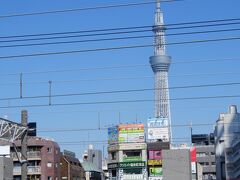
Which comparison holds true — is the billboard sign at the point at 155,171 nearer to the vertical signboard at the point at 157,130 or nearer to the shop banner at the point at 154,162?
the shop banner at the point at 154,162

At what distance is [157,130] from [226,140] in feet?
38.7

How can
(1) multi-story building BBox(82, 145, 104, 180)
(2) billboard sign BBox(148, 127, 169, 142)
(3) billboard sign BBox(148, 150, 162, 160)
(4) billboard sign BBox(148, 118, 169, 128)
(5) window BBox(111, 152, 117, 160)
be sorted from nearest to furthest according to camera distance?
(3) billboard sign BBox(148, 150, 162, 160)
(5) window BBox(111, 152, 117, 160)
(2) billboard sign BBox(148, 127, 169, 142)
(4) billboard sign BBox(148, 118, 169, 128)
(1) multi-story building BBox(82, 145, 104, 180)

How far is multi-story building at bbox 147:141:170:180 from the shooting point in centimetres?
8762

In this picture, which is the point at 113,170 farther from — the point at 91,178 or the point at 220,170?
the point at 91,178

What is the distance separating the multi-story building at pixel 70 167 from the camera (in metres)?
87.7

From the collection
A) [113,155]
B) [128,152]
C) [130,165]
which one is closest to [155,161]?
[130,165]

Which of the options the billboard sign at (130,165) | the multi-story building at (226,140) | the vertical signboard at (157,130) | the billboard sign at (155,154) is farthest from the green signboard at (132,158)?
the multi-story building at (226,140)

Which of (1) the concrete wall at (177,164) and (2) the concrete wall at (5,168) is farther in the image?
(1) the concrete wall at (177,164)

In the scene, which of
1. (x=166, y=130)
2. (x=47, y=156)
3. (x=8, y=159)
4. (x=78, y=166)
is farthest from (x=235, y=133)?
(x=8, y=159)

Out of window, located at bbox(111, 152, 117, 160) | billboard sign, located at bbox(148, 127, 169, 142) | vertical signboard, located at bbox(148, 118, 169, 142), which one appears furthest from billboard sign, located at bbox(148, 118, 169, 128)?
window, located at bbox(111, 152, 117, 160)

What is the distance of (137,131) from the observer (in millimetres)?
88438

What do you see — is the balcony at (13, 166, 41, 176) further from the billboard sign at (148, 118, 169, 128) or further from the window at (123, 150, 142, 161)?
the billboard sign at (148, 118, 169, 128)

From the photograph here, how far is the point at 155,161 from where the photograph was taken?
292 feet

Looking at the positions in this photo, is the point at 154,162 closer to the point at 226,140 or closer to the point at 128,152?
the point at 128,152
